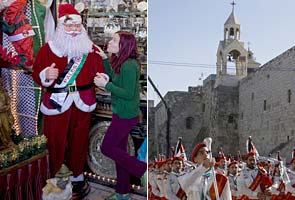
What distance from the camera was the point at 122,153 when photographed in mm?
2668

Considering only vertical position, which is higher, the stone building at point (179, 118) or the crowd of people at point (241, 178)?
the stone building at point (179, 118)

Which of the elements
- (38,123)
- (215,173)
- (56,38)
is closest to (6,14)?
(56,38)

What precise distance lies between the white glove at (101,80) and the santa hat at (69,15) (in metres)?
0.30

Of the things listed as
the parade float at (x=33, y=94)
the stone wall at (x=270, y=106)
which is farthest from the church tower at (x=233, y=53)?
the parade float at (x=33, y=94)

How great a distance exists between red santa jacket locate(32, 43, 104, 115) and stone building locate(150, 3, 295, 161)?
194 cm

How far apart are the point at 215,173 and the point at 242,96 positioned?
8.91 feet

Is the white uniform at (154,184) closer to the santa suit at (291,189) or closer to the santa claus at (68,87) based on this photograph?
the santa suit at (291,189)

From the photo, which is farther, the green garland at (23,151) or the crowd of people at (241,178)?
the crowd of people at (241,178)

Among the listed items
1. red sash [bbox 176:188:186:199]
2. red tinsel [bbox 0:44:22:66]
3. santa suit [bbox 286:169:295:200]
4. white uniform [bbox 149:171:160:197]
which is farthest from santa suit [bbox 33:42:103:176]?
santa suit [bbox 286:169:295:200]

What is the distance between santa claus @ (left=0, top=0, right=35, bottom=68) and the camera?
9.00 ft

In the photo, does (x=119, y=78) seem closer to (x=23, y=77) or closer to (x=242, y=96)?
(x=23, y=77)

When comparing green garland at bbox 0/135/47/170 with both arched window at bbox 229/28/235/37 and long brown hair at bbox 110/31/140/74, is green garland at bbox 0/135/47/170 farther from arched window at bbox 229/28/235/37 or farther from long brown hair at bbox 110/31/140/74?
arched window at bbox 229/28/235/37

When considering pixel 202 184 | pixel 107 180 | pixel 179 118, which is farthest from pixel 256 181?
pixel 107 180

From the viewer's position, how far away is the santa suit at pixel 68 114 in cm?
271
